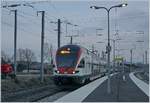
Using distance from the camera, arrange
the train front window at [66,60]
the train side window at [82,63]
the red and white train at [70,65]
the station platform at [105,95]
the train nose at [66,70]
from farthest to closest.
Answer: the train side window at [82,63]
the train front window at [66,60]
the train nose at [66,70]
the red and white train at [70,65]
the station platform at [105,95]

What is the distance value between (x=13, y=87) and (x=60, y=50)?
193 inches

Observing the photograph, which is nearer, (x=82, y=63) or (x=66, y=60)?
(x=66, y=60)

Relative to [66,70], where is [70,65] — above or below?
above

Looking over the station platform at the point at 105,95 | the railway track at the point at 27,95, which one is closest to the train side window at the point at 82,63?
the railway track at the point at 27,95

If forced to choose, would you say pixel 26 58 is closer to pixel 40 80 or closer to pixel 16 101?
pixel 40 80

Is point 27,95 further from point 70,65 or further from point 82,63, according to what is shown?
point 82,63

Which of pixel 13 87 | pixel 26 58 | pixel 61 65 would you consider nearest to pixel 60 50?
pixel 61 65

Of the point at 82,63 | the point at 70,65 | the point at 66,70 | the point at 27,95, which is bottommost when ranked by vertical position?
the point at 27,95

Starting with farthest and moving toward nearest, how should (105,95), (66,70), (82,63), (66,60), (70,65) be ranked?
(82,63) < (66,60) < (70,65) < (66,70) < (105,95)

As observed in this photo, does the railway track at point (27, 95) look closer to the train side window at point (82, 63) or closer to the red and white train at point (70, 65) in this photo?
the red and white train at point (70, 65)

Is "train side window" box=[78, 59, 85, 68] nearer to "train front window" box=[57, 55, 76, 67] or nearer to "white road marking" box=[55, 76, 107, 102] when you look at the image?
"train front window" box=[57, 55, 76, 67]

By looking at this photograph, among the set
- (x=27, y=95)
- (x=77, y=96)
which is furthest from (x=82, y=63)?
(x=77, y=96)

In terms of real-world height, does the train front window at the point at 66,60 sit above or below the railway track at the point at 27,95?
above

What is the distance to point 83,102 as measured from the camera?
22844 mm
